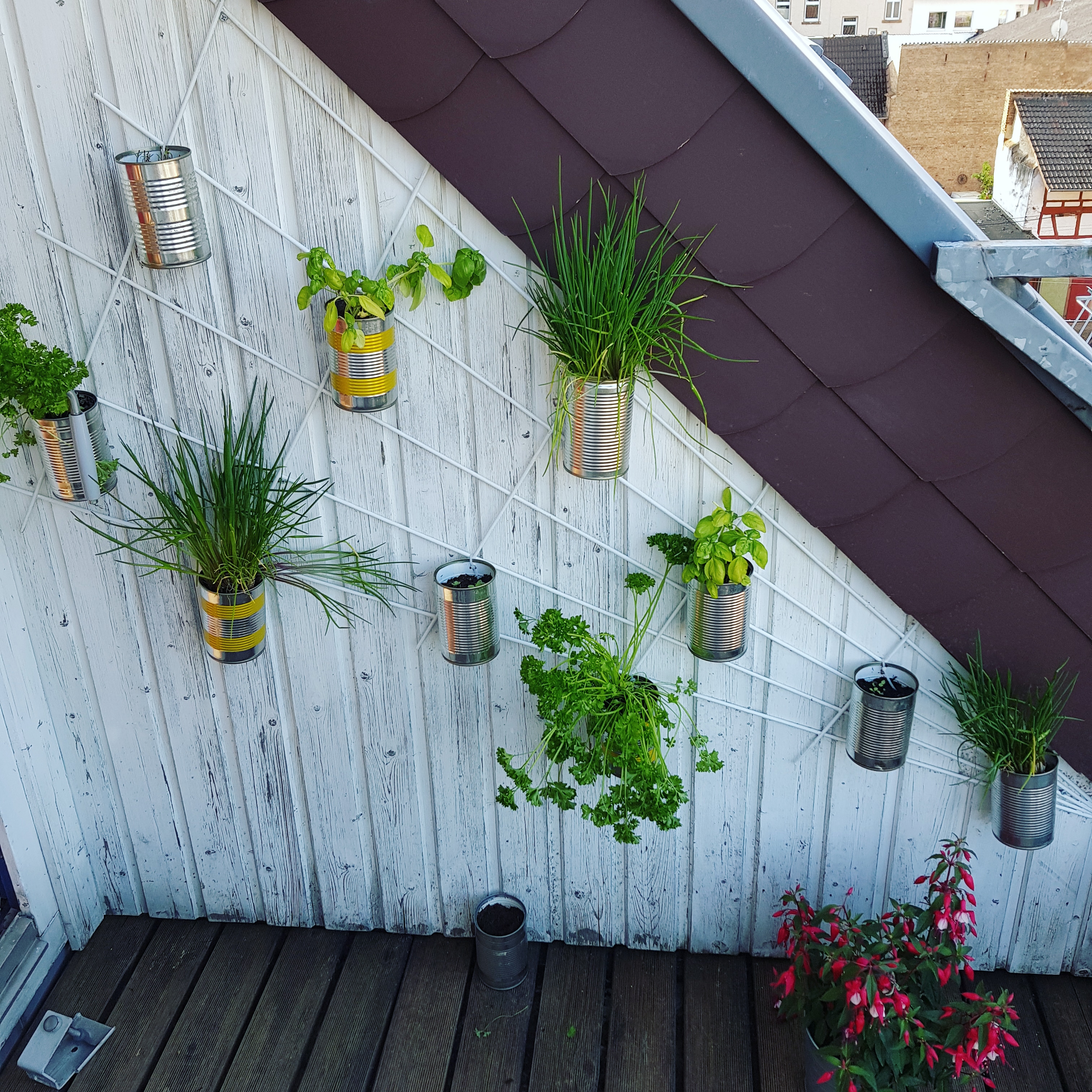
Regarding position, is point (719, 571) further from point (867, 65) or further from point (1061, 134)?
point (867, 65)

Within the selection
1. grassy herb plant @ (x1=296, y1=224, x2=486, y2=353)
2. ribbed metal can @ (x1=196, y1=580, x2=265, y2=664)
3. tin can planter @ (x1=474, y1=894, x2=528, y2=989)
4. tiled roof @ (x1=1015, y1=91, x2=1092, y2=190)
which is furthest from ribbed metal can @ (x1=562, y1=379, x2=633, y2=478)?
tiled roof @ (x1=1015, y1=91, x2=1092, y2=190)

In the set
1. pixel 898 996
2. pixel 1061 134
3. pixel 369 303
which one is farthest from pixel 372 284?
pixel 1061 134

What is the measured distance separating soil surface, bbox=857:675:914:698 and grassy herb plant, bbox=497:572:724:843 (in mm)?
339

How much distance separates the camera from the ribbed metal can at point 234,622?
197cm

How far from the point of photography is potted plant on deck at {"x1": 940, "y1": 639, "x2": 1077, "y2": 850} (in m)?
2.04

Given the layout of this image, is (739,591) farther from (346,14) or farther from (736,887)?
(346,14)

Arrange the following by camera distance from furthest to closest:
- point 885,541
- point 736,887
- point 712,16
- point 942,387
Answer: point 736,887 < point 885,541 < point 942,387 < point 712,16

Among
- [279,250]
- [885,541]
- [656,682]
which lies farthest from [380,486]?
[885,541]

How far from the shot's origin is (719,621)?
1982 mm

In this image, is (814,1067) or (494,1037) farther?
(494,1037)

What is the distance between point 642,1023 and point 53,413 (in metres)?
1.81

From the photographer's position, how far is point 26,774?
234cm

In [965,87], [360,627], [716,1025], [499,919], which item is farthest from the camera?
[965,87]

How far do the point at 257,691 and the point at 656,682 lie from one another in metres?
0.90
